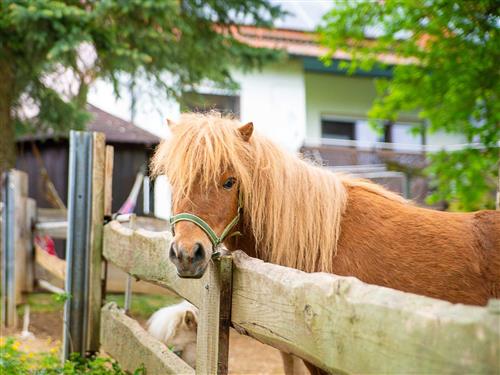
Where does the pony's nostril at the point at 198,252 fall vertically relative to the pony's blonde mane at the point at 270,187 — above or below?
below

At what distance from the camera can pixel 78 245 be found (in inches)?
184

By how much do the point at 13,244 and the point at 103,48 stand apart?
2.72 m

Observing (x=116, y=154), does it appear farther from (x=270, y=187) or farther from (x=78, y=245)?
(x=270, y=187)

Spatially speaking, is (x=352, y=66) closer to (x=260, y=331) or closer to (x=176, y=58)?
(x=176, y=58)

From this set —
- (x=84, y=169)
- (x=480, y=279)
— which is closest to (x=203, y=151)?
(x=480, y=279)

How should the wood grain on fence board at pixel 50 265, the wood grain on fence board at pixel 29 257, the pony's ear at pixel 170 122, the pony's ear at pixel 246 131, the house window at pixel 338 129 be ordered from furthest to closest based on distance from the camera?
the house window at pixel 338 129
the wood grain on fence board at pixel 29 257
the wood grain on fence board at pixel 50 265
the pony's ear at pixel 170 122
the pony's ear at pixel 246 131

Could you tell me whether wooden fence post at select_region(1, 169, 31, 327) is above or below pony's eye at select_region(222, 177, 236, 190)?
below

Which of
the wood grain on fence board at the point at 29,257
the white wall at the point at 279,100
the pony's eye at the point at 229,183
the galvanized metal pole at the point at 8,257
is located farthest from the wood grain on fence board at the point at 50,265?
the white wall at the point at 279,100

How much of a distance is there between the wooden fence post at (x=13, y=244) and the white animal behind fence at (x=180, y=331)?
3754mm

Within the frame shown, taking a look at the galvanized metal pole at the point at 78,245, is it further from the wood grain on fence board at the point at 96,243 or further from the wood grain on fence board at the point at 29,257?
the wood grain on fence board at the point at 29,257

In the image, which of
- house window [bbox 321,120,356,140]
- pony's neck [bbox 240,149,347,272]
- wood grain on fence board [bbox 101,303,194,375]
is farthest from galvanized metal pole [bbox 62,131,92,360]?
house window [bbox 321,120,356,140]

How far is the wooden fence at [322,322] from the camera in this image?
129 centimetres

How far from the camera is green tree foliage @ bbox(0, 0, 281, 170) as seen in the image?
7246mm

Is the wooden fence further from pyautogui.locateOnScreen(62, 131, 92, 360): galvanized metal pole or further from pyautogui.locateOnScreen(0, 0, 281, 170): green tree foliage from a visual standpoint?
pyautogui.locateOnScreen(0, 0, 281, 170): green tree foliage
